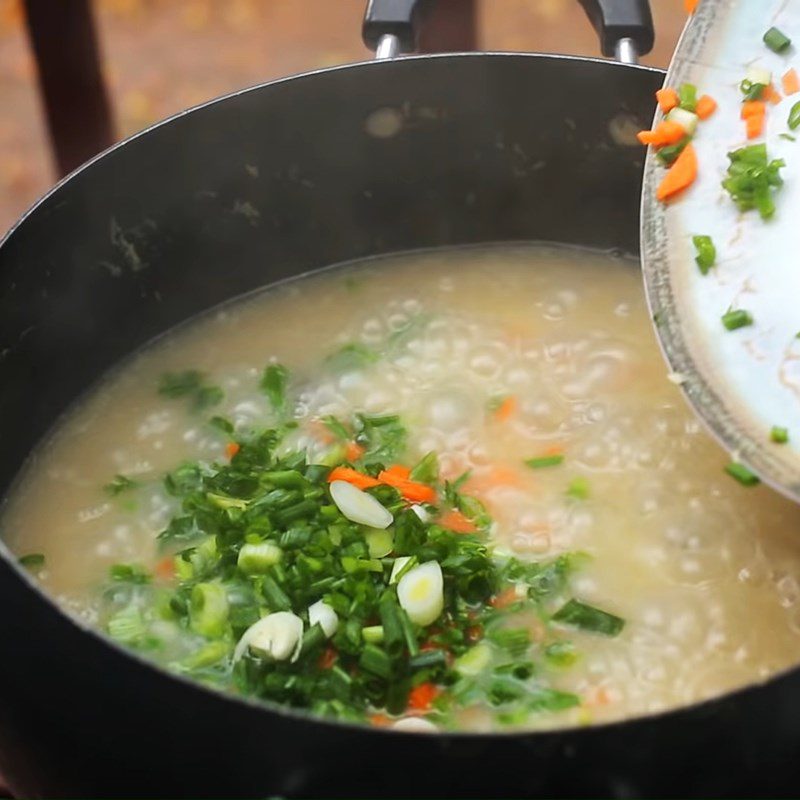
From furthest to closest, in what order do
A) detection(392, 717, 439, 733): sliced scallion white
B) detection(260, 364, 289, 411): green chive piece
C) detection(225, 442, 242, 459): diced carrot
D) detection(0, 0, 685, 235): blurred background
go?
detection(0, 0, 685, 235): blurred background < detection(260, 364, 289, 411): green chive piece < detection(225, 442, 242, 459): diced carrot < detection(392, 717, 439, 733): sliced scallion white

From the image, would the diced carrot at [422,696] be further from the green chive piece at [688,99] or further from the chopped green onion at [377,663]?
the green chive piece at [688,99]

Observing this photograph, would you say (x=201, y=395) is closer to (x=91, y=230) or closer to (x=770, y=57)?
(x=91, y=230)

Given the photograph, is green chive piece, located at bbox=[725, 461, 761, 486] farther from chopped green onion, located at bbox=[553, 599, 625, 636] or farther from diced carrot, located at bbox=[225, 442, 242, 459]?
diced carrot, located at bbox=[225, 442, 242, 459]

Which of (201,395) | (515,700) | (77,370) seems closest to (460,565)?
(515,700)

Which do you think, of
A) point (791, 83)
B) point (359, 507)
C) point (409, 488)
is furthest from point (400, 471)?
point (791, 83)

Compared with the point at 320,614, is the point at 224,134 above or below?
above

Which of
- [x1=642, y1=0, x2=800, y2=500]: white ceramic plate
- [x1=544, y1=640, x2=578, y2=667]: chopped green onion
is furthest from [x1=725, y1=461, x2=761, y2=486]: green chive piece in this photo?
[x1=544, y1=640, x2=578, y2=667]: chopped green onion

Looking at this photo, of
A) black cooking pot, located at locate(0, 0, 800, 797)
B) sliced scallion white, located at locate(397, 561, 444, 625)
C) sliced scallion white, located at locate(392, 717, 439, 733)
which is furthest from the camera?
sliced scallion white, located at locate(397, 561, 444, 625)
